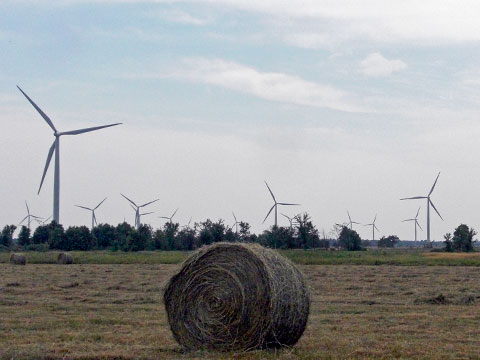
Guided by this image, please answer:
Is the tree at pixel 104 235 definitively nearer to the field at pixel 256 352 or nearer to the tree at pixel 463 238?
the tree at pixel 463 238

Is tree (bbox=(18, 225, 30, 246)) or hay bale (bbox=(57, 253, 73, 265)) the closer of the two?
hay bale (bbox=(57, 253, 73, 265))

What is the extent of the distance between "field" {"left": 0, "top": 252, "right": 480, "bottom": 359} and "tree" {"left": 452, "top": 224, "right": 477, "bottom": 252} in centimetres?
6115

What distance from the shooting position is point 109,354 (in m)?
11.8

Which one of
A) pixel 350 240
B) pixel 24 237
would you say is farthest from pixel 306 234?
pixel 24 237

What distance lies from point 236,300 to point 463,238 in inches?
3046

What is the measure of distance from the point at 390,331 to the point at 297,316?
2.32 meters

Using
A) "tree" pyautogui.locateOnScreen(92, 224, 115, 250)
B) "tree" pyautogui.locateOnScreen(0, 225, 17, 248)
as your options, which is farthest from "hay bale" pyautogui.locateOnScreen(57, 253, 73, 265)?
"tree" pyautogui.locateOnScreen(0, 225, 17, 248)

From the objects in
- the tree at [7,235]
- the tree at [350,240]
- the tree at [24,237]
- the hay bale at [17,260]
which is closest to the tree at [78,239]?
the tree at [24,237]

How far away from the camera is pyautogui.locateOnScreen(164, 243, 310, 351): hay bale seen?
13250 mm

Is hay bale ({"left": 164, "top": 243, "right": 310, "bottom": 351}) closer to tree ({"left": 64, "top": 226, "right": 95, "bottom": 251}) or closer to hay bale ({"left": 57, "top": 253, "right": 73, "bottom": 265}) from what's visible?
hay bale ({"left": 57, "top": 253, "right": 73, "bottom": 265})

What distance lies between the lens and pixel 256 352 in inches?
506

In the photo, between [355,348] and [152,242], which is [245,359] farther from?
[152,242]

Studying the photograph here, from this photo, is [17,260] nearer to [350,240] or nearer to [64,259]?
[64,259]

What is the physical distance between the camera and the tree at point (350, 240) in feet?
289
